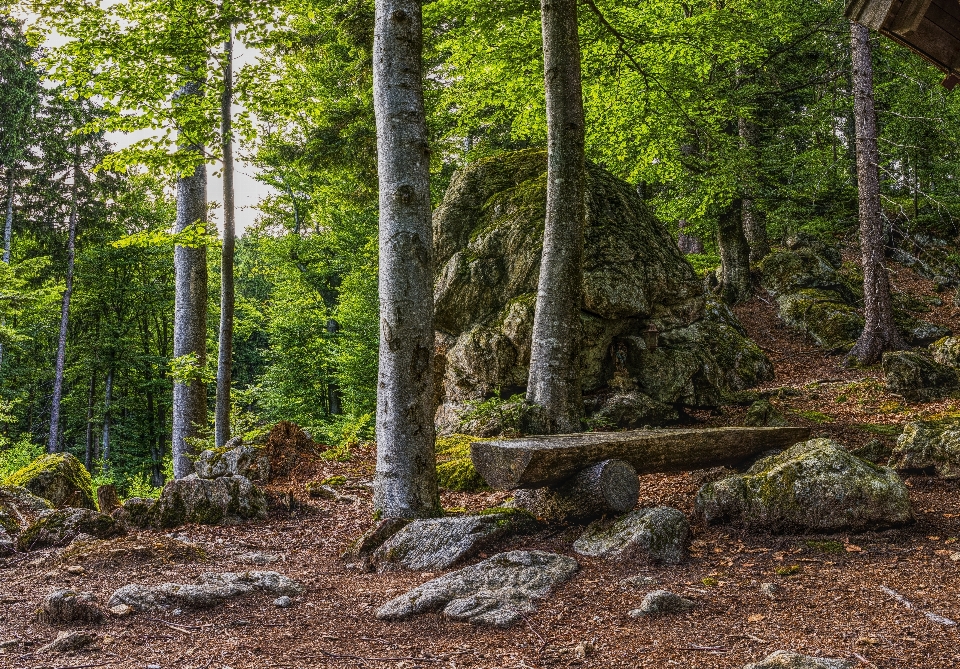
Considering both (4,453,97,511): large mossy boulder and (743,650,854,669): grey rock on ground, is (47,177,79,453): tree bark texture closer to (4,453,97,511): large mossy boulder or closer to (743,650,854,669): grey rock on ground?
(4,453,97,511): large mossy boulder

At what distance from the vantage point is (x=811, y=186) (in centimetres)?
1639

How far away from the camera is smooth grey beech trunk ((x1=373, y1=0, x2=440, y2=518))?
5.59 metres

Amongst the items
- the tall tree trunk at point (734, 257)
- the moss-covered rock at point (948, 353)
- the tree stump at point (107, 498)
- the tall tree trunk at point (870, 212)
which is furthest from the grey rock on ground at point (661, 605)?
the tall tree trunk at point (734, 257)

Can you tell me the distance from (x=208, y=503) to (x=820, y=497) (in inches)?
250

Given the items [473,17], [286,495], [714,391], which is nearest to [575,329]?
[714,391]

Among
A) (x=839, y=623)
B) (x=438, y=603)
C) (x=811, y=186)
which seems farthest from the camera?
(x=811, y=186)

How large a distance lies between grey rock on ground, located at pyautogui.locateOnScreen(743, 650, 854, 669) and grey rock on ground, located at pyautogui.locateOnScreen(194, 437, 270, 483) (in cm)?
780

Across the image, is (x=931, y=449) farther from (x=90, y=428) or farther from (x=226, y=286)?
(x=90, y=428)

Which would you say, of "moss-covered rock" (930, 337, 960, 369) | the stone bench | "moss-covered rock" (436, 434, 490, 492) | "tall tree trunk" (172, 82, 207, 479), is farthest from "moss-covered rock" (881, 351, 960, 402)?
"tall tree trunk" (172, 82, 207, 479)

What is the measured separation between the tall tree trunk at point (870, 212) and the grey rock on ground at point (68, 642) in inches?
552

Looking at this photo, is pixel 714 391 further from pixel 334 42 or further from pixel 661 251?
pixel 334 42

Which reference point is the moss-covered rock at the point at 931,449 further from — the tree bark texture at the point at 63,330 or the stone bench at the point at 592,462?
the tree bark texture at the point at 63,330

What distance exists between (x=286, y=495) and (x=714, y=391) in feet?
22.1

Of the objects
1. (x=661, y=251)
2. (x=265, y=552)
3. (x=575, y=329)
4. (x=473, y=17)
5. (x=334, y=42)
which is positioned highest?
(x=334, y=42)
